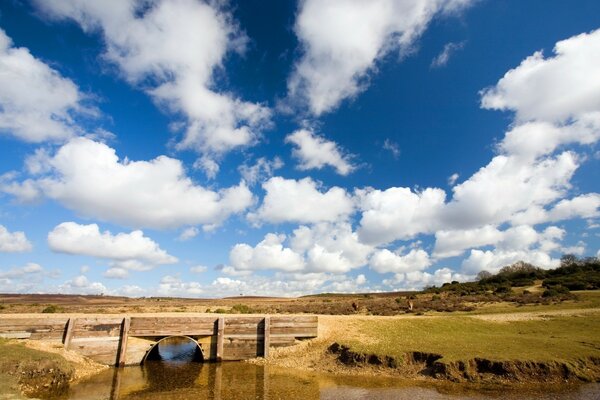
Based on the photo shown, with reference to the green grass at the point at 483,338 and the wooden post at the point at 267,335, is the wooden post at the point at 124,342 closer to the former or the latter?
the wooden post at the point at 267,335

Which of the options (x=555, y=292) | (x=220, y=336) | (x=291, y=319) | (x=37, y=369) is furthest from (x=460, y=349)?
(x=555, y=292)

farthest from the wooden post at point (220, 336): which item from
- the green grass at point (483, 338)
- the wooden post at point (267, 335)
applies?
the green grass at point (483, 338)

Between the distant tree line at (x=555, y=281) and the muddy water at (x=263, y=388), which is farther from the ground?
the distant tree line at (x=555, y=281)

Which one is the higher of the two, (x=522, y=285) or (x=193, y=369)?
(x=522, y=285)

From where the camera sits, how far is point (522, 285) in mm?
72750

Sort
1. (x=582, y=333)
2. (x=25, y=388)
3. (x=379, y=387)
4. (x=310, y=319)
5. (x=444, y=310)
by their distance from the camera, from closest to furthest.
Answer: (x=25, y=388) → (x=379, y=387) → (x=582, y=333) → (x=310, y=319) → (x=444, y=310)

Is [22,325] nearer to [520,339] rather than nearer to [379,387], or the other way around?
[379,387]

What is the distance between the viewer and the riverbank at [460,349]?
21484mm

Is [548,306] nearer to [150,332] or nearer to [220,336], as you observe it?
[220,336]

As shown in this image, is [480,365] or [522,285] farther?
[522,285]

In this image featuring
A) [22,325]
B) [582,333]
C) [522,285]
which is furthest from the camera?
[522,285]

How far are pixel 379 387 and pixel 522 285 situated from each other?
65.5 meters

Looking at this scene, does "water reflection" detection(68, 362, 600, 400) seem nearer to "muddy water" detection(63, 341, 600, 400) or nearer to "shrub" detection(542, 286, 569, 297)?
"muddy water" detection(63, 341, 600, 400)

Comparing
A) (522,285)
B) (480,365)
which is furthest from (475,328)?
(522,285)
